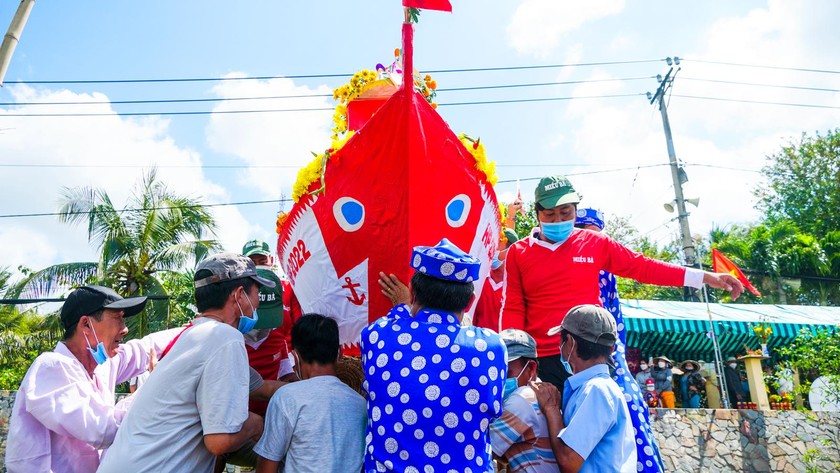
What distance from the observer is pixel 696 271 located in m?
3.38

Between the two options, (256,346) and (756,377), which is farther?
(756,377)

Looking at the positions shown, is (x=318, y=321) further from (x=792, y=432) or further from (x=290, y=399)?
(x=792, y=432)

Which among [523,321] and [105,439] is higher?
[523,321]

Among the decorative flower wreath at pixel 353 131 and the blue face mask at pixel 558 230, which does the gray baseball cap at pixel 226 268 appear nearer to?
the decorative flower wreath at pixel 353 131

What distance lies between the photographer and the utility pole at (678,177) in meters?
15.8

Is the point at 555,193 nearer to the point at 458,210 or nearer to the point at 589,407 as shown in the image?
the point at 458,210

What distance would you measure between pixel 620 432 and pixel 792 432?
20.5 feet

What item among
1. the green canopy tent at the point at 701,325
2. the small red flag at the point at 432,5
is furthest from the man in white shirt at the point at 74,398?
the green canopy tent at the point at 701,325

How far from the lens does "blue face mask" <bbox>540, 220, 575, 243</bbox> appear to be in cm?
337

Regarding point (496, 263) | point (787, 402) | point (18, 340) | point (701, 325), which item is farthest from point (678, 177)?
point (18, 340)

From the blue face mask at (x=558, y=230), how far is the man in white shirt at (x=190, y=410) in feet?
6.30

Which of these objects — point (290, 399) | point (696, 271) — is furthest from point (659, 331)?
point (290, 399)

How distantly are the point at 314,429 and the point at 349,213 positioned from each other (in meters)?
1.27

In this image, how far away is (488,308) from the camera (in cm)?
416
